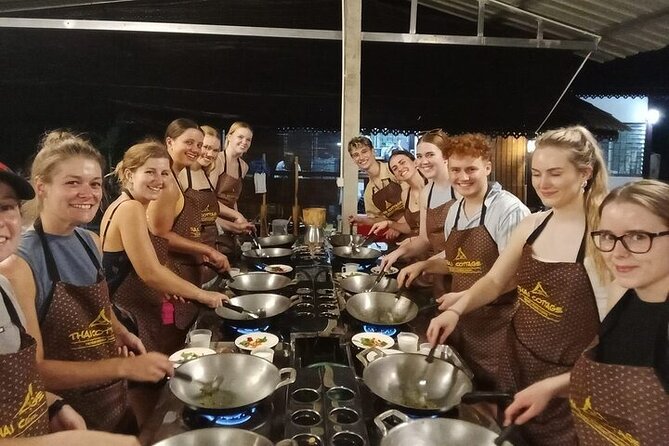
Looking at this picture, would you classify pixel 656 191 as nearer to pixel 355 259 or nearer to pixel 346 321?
pixel 346 321

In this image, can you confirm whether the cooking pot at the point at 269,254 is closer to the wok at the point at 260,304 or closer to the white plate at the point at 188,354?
the wok at the point at 260,304

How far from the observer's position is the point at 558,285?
1908 millimetres

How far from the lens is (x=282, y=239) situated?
408 centimetres

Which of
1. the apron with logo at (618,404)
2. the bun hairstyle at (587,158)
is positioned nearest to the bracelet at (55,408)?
the apron with logo at (618,404)

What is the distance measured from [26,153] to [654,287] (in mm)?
6094

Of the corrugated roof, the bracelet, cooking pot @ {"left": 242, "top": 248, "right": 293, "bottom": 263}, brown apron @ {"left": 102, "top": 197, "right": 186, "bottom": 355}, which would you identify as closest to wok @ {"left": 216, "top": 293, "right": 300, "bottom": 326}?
brown apron @ {"left": 102, "top": 197, "right": 186, "bottom": 355}

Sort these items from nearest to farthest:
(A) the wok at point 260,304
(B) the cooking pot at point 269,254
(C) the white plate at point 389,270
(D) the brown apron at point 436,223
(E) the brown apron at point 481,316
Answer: (A) the wok at point 260,304 → (E) the brown apron at point 481,316 → (C) the white plate at point 389,270 → (D) the brown apron at point 436,223 → (B) the cooking pot at point 269,254

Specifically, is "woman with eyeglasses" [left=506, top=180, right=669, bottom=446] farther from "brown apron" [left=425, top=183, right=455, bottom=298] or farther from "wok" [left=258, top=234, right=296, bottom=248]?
"wok" [left=258, top=234, right=296, bottom=248]

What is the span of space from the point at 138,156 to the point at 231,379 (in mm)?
1310

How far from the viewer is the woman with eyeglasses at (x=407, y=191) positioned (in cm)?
428

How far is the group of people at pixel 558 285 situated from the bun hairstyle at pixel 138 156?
1.37 m

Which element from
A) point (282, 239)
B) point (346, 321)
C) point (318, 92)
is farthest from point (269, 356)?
point (318, 92)

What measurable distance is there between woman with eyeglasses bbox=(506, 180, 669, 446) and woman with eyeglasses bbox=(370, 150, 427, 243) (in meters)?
2.96

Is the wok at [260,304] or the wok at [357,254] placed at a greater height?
the wok at [357,254]
